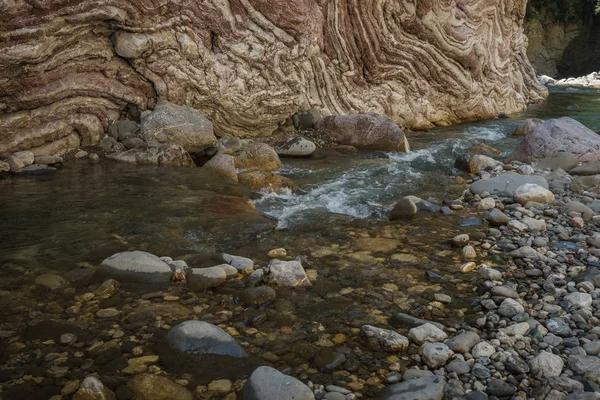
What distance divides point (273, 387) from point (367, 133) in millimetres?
7821

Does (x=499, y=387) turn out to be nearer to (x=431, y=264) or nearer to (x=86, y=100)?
(x=431, y=264)

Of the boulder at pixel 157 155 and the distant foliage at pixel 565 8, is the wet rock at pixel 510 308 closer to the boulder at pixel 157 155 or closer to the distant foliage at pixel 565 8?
the boulder at pixel 157 155

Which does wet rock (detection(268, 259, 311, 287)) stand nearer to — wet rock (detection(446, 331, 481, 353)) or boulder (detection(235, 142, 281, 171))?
wet rock (detection(446, 331, 481, 353))

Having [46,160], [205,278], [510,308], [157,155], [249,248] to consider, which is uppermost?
[46,160]

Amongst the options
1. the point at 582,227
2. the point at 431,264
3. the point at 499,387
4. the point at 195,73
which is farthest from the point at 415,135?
the point at 499,387

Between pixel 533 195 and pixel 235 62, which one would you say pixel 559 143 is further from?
pixel 235 62

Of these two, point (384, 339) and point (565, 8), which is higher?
point (565, 8)

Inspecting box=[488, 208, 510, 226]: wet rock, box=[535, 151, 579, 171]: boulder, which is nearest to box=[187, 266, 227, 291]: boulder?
box=[488, 208, 510, 226]: wet rock

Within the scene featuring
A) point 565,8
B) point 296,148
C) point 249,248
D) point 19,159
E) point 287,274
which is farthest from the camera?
point 565,8

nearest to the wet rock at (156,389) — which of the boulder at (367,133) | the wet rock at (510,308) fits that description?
the wet rock at (510,308)

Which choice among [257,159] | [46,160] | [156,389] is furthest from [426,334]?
[46,160]

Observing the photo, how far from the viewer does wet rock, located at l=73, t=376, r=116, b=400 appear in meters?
2.52

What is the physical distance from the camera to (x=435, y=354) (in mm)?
2918

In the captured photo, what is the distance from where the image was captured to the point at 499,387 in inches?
103
